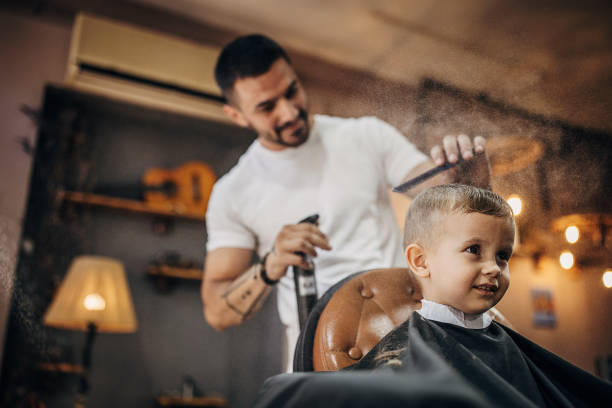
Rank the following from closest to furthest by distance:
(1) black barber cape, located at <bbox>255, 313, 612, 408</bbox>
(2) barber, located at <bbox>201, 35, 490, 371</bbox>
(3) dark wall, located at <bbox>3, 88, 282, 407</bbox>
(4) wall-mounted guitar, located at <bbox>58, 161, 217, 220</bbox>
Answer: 1. (1) black barber cape, located at <bbox>255, 313, 612, 408</bbox>
2. (2) barber, located at <bbox>201, 35, 490, 371</bbox>
3. (3) dark wall, located at <bbox>3, 88, 282, 407</bbox>
4. (4) wall-mounted guitar, located at <bbox>58, 161, 217, 220</bbox>

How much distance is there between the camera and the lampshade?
2.55m

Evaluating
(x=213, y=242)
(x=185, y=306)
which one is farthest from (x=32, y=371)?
(x=213, y=242)

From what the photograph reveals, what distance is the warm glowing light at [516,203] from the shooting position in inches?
47.1

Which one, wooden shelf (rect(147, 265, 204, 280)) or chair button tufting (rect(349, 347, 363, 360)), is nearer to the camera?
chair button tufting (rect(349, 347, 363, 360))

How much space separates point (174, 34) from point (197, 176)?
99cm

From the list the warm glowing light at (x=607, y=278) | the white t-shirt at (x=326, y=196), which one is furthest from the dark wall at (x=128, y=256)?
the warm glowing light at (x=607, y=278)

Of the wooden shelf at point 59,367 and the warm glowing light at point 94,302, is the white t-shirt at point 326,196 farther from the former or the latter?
the wooden shelf at point 59,367

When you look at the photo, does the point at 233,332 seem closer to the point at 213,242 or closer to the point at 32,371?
the point at 32,371

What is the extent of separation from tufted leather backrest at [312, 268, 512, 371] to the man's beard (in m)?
0.58

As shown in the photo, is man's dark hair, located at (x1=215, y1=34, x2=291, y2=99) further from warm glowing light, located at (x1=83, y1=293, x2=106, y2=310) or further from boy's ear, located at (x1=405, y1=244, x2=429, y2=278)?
warm glowing light, located at (x1=83, y1=293, x2=106, y2=310)

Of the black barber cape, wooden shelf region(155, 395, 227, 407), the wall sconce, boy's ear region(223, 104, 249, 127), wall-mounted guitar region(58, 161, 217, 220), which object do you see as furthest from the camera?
wall-mounted guitar region(58, 161, 217, 220)

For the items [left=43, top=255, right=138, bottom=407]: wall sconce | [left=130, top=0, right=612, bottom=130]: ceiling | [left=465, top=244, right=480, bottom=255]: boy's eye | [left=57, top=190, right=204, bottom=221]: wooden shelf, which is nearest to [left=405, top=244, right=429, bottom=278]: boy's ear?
[left=465, top=244, right=480, bottom=255]: boy's eye

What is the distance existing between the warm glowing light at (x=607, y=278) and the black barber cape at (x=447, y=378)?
425mm

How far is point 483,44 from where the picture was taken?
1.64 metres
